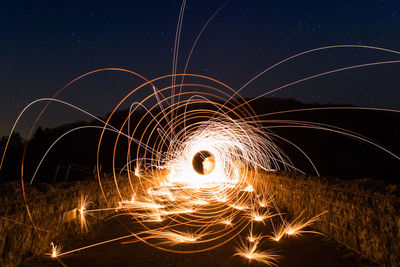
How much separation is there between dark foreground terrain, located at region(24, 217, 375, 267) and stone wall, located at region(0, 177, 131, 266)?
29 centimetres

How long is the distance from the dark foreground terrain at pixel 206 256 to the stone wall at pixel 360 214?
255mm

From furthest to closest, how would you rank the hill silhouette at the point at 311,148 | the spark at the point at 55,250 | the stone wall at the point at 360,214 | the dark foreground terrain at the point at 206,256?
the hill silhouette at the point at 311,148 < the spark at the point at 55,250 < the dark foreground terrain at the point at 206,256 < the stone wall at the point at 360,214

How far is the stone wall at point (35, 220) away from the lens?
16.1 feet

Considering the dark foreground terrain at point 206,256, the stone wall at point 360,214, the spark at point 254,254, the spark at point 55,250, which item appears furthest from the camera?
the spark at point 55,250

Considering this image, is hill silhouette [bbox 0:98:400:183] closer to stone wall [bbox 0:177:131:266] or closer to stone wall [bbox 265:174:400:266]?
stone wall [bbox 265:174:400:266]

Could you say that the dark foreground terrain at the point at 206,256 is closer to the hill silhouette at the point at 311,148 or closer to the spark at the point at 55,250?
the spark at the point at 55,250

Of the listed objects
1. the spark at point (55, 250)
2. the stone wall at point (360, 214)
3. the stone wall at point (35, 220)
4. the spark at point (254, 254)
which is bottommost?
the spark at point (55, 250)

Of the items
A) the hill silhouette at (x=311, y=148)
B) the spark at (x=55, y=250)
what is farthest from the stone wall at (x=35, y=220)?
the hill silhouette at (x=311, y=148)

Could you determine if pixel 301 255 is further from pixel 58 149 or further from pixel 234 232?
pixel 58 149

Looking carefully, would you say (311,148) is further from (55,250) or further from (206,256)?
(55,250)

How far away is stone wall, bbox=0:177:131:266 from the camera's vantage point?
491cm

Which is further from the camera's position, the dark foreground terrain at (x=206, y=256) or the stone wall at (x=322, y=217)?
the dark foreground terrain at (x=206, y=256)

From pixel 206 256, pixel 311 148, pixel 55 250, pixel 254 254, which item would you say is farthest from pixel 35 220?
pixel 311 148

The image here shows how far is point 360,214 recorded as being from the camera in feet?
18.6
